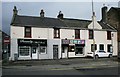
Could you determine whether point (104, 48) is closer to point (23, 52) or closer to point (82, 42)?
point (82, 42)

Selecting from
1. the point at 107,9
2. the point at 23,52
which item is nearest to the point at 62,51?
the point at 23,52

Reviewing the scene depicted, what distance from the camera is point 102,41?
152ft

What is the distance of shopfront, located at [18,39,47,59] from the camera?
38625 mm

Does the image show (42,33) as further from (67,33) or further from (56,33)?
(67,33)

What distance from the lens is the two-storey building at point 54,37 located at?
3884 cm

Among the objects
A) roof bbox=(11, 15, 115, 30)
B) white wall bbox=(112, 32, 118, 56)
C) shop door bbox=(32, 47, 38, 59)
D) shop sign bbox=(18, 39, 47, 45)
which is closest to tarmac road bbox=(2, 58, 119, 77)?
shop sign bbox=(18, 39, 47, 45)

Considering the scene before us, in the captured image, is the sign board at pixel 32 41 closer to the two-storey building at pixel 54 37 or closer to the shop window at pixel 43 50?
the two-storey building at pixel 54 37

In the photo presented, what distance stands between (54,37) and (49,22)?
3.70m

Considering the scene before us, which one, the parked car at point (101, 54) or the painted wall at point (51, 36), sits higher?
the painted wall at point (51, 36)

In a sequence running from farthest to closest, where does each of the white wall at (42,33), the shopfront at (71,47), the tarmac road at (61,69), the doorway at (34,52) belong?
the shopfront at (71,47) → the white wall at (42,33) → the doorway at (34,52) → the tarmac road at (61,69)

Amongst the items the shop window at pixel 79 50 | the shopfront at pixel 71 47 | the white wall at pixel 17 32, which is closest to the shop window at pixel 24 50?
the white wall at pixel 17 32

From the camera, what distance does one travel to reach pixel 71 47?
42.6 meters

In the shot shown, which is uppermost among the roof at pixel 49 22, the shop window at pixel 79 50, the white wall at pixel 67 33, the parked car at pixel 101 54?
the roof at pixel 49 22

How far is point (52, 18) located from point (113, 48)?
13.5 m
